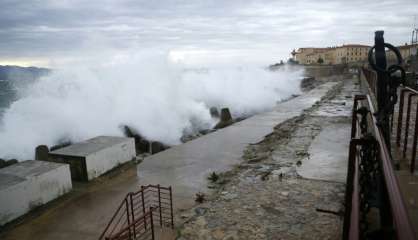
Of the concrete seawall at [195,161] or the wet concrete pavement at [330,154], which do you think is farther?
the concrete seawall at [195,161]

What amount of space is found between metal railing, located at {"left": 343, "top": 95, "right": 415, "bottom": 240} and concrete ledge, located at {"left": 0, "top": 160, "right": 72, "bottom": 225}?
21.4ft

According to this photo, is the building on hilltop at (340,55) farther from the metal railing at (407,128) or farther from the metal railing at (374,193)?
the metal railing at (374,193)

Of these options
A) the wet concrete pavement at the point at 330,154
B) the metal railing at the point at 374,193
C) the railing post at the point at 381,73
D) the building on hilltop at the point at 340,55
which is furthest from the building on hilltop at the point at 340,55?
the metal railing at the point at 374,193

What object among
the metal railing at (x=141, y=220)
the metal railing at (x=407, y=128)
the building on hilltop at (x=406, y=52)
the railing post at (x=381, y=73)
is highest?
the building on hilltop at (x=406, y=52)

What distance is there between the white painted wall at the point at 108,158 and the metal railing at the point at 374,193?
748cm

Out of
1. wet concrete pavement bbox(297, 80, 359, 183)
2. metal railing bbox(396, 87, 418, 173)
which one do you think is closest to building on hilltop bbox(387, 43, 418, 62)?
wet concrete pavement bbox(297, 80, 359, 183)

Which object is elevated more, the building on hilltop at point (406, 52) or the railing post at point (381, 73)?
the building on hilltop at point (406, 52)

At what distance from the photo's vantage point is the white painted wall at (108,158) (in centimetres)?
920

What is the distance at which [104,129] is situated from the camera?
16.2m

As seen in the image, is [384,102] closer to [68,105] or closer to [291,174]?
[291,174]

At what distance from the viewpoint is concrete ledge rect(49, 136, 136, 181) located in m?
9.08

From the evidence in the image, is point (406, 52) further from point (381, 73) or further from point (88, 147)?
point (381, 73)

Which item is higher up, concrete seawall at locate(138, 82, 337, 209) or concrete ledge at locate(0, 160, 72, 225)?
concrete ledge at locate(0, 160, 72, 225)

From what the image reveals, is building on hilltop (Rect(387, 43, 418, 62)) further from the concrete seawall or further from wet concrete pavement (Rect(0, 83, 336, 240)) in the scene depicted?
wet concrete pavement (Rect(0, 83, 336, 240))
